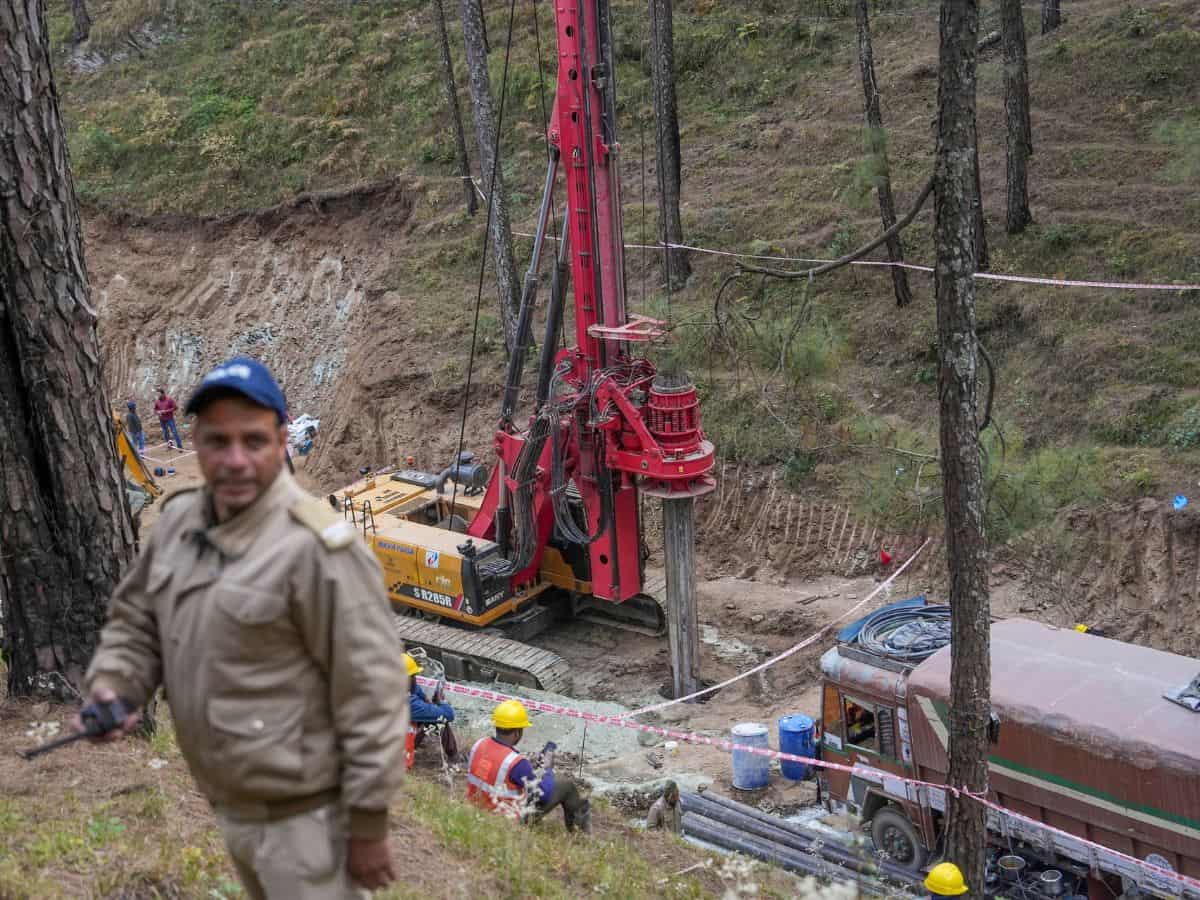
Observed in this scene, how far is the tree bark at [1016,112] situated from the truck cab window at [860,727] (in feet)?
35.1

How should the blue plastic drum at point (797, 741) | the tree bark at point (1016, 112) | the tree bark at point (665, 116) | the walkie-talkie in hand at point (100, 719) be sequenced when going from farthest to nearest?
the tree bark at point (665, 116)
the tree bark at point (1016, 112)
the blue plastic drum at point (797, 741)
the walkie-talkie in hand at point (100, 719)

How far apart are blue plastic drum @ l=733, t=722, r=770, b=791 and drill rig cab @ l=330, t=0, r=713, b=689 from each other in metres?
2.47

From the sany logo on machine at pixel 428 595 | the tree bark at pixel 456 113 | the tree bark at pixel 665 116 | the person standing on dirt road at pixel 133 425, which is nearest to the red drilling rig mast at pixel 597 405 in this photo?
the sany logo on machine at pixel 428 595

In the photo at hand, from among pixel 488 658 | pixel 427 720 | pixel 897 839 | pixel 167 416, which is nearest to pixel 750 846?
pixel 897 839

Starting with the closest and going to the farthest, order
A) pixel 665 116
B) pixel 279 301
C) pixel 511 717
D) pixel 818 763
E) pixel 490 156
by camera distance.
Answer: pixel 511 717
pixel 818 763
pixel 665 116
pixel 490 156
pixel 279 301

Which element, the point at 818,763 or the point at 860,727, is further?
the point at 818,763

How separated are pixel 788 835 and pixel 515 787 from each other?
355cm

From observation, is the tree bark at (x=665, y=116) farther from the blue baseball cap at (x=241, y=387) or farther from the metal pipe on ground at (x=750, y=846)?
the blue baseball cap at (x=241, y=387)

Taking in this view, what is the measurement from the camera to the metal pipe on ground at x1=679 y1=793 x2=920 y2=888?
10.2 meters

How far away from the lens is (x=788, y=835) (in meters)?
10.6

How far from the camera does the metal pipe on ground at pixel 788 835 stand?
10.2 meters

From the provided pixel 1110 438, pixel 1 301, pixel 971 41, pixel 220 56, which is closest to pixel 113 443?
pixel 1 301

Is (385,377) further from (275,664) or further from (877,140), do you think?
(275,664)

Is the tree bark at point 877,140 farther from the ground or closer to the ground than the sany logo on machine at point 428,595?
farther from the ground
